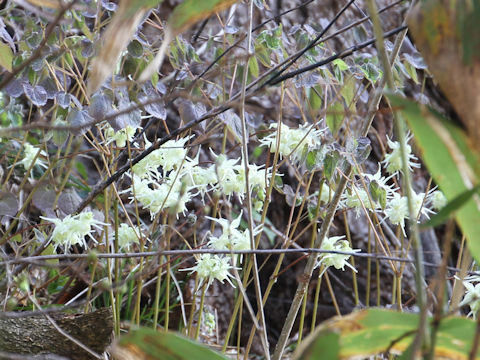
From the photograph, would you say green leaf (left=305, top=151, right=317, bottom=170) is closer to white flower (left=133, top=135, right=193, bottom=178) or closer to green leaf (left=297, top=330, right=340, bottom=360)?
white flower (left=133, top=135, right=193, bottom=178)

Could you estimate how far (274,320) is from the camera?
2.27 m

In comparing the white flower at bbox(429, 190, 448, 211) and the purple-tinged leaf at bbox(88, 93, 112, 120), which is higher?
the purple-tinged leaf at bbox(88, 93, 112, 120)

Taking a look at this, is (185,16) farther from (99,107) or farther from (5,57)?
(5,57)

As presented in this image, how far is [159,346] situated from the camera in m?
0.52

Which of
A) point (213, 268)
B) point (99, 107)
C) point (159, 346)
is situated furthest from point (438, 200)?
point (159, 346)

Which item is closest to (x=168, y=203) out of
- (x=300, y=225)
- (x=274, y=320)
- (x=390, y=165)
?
(x=390, y=165)

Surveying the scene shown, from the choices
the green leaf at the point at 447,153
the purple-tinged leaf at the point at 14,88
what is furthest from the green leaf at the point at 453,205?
the purple-tinged leaf at the point at 14,88

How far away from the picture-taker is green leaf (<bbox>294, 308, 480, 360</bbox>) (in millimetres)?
505

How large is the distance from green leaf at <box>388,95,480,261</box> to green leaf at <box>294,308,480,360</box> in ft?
0.29

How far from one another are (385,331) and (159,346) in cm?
20

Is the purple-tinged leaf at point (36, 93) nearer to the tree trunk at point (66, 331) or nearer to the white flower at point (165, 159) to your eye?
the white flower at point (165, 159)

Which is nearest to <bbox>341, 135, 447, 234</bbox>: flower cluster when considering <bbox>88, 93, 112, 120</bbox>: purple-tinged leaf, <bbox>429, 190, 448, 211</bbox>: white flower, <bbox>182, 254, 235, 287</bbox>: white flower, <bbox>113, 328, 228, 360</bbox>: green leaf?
<bbox>429, 190, 448, 211</bbox>: white flower

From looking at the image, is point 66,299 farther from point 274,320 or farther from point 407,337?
point 407,337

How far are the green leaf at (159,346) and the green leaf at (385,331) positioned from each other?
0.30 ft
